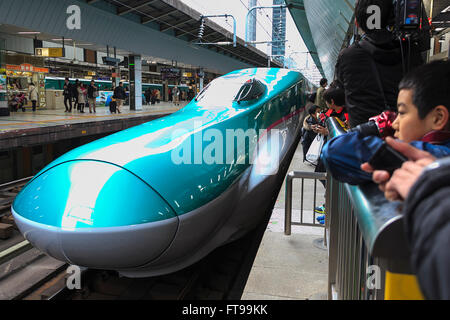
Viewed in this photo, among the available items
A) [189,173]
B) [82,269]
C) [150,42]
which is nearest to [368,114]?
[189,173]

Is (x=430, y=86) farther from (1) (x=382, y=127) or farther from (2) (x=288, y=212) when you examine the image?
(2) (x=288, y=212)

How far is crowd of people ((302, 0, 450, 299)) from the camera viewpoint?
2.11ft

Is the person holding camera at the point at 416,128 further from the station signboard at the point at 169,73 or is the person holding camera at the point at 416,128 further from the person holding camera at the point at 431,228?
the station signboard at the point at 169,73

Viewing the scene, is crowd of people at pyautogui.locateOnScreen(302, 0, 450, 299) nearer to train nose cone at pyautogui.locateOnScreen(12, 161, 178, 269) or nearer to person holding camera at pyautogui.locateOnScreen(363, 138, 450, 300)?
person holding camera at pyautogui.locateOnScreen(363, 138, 450, 300)

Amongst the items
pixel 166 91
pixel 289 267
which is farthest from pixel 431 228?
pixel 166 91

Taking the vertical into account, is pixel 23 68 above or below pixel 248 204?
above

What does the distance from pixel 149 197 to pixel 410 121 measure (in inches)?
81.0

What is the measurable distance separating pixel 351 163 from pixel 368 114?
3.92 ft

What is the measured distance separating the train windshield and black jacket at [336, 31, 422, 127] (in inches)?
112

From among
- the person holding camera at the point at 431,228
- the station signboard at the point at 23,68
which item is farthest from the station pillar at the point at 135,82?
the person holding camera at the point at 431,228

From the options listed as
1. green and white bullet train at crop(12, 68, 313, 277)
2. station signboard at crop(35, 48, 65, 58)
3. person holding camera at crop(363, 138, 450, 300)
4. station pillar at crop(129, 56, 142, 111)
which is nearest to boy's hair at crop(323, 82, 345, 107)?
green and white bullet train at crop(12, 68, 313, 277)

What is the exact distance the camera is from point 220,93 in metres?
5.44

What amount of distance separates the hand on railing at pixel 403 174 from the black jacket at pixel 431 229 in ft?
0.15

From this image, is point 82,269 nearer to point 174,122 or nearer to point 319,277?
point 174,122
